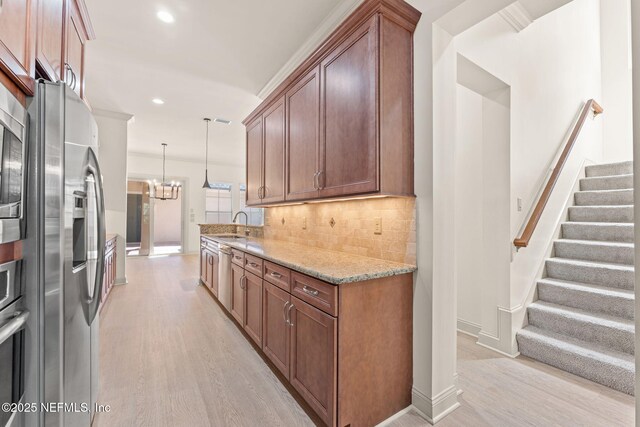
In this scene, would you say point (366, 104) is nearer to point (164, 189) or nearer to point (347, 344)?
point (347, 344)

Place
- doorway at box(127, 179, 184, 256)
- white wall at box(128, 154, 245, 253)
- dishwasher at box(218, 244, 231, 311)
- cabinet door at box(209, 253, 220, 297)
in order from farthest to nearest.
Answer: doorway at box(127, 179, 184, 256) → white wall at box(128, 154, 245, 253) → cabinet door at box(209, 253, 220, 297) → dishwasher at box(218, 244, 231, 311)

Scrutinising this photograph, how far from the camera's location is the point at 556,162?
3.28m

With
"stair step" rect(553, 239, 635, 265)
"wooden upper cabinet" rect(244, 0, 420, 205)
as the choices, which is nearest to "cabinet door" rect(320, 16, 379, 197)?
"wooden upper cabinet" rect(244, 0, 420, 205)

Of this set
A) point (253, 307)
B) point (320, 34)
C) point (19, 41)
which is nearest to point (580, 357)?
point (253, 307)

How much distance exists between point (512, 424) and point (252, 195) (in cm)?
314

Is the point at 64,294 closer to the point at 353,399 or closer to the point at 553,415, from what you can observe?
the point at 353,399

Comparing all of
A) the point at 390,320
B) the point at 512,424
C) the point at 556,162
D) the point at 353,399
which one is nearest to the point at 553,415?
the point at 512,424

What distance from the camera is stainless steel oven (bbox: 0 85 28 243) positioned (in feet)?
3.01

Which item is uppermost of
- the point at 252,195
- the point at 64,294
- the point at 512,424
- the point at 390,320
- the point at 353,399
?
the point at 252,195

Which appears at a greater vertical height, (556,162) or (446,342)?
(556,162)

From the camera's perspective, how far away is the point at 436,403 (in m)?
1.70

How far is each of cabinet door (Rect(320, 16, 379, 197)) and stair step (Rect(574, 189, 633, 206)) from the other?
344cm

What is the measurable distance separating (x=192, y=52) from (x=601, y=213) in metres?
4.97

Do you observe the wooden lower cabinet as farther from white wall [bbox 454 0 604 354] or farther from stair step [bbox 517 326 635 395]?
stair step [bbox 517 326 635 395]
